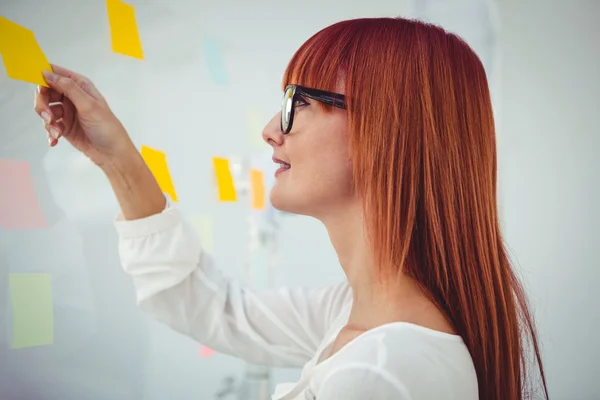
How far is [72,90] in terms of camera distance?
29.5 inches

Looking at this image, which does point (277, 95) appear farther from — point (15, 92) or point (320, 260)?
point (15, 92)

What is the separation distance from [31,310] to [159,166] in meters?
0.40

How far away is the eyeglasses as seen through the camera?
690 millimetres

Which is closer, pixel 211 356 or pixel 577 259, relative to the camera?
pixel 211 356

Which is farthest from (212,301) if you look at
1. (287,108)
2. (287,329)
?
(287,108)

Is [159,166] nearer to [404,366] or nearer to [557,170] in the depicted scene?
[404,366]

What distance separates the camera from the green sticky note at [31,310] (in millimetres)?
957

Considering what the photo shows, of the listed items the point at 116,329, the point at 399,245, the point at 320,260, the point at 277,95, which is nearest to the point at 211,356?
the point at 116,329

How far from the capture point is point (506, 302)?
2.27ft

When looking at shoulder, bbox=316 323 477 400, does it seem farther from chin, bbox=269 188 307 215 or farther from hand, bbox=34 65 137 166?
hand, bbox=34 65 137 166

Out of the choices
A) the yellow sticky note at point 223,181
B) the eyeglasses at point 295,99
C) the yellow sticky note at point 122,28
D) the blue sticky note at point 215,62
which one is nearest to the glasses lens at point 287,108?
the eyeglasses at point 295,99

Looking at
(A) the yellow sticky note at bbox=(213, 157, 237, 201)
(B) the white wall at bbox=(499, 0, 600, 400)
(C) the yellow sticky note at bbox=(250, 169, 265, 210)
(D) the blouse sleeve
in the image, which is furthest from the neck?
(B) the white wall at bbox=(499, 0, 600, 400)

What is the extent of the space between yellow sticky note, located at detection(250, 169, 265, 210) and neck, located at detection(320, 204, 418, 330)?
857mm

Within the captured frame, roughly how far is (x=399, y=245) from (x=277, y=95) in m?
1.10
